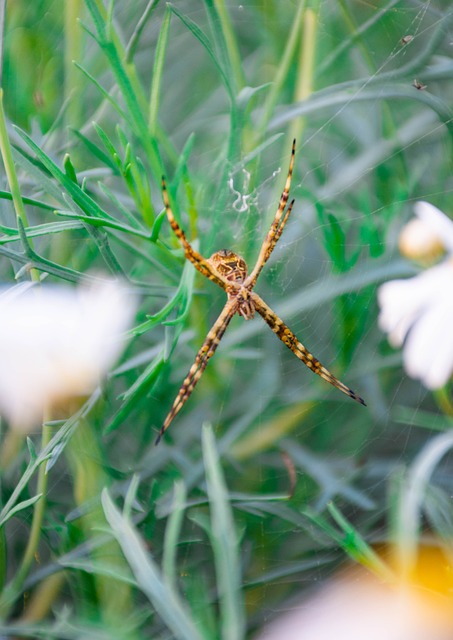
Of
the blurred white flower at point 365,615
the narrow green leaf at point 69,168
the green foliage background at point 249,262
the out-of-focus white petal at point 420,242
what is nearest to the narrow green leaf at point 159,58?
the green foliage background at point 249,262

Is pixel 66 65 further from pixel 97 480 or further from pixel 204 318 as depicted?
pixel 97 480

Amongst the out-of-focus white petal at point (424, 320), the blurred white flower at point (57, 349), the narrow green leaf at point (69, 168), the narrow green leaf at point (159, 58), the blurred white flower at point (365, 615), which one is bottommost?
the blurred white flower at point (365, 615)

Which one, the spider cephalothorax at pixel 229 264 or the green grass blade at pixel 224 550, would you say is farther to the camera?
the spider cephalothorax at pixel 229 264

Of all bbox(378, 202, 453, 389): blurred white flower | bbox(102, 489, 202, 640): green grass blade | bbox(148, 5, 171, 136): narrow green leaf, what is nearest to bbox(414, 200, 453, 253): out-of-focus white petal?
bbox(378, 202, 453, 389): blurred white flower

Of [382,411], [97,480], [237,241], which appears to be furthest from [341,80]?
[97,480]

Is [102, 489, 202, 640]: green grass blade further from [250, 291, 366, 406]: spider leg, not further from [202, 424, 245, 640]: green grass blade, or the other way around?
[250, 291, 366, 406]: spider leg

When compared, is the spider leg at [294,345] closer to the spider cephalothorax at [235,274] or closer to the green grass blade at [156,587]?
the spider cephalothorax at [235,274]

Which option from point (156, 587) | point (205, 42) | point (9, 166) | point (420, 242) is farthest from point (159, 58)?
point (156, 587)
